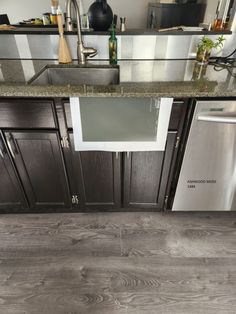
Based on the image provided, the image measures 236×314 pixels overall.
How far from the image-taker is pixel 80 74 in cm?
136

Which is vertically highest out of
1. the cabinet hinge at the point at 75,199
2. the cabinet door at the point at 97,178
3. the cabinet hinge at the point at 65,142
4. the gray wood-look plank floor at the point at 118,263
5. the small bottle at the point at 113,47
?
the small bottle at the point at 113,47

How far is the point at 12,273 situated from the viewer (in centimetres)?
110

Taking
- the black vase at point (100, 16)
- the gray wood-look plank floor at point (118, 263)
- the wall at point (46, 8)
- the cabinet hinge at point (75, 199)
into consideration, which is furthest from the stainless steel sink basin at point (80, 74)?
the wall at point (46, 8)

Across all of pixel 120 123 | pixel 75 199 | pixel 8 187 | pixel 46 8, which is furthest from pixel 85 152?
pixel 46 8

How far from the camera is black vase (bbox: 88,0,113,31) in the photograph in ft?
4.90

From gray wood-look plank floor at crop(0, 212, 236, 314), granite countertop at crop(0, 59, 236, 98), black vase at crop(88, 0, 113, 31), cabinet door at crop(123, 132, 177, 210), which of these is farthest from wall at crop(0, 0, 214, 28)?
gray wood-look plank floor at crop(0, 212, 236, 314)

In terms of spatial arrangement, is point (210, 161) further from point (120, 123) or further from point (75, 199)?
point (75, 199)

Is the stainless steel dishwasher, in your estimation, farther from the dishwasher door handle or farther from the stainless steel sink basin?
the stainless steel sink basin

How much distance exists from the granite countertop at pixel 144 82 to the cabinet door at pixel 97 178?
26 cm

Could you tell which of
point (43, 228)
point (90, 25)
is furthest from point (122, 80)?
point (43, 228)

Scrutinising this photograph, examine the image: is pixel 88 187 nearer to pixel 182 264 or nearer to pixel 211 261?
pixel 182 264

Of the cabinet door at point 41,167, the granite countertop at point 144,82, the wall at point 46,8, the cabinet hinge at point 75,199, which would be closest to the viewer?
the granite countertop at point 144,82

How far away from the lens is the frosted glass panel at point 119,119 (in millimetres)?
909

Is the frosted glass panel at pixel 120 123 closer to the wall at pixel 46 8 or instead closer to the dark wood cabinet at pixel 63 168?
the dark wood cabinet at pixel 63 168
